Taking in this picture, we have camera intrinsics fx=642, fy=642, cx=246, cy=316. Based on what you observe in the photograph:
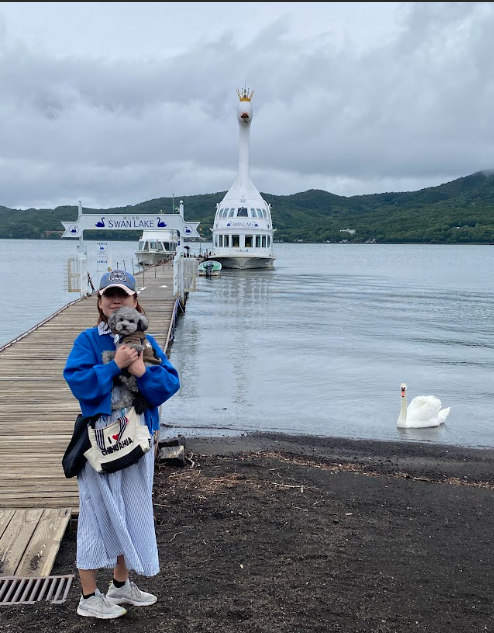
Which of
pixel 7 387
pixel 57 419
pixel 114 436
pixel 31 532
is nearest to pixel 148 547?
pixel 114 436

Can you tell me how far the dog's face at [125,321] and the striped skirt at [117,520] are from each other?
0.44 metres

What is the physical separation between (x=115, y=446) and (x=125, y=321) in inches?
26.2

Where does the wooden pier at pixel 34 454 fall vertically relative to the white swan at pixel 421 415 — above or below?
above

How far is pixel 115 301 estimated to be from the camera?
345 cm

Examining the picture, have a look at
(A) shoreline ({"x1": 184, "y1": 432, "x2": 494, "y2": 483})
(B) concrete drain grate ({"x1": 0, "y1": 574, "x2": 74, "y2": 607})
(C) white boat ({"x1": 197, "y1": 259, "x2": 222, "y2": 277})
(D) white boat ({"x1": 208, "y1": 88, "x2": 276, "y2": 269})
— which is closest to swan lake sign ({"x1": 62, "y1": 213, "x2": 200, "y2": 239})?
(A) shoreline ({"x1": 184, "y1": 432, "x2": 494, "y2": 483})

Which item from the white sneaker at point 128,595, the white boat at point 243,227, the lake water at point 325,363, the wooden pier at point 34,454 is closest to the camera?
the white sneaker at point 128,595

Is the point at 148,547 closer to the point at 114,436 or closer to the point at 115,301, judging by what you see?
the point at 114,436

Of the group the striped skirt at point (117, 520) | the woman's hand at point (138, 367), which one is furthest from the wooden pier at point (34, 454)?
the woman's hand at point (138, 367)

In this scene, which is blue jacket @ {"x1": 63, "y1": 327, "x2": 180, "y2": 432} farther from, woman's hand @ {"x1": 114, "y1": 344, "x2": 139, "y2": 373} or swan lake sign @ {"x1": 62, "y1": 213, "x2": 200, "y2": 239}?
swan lake sign @ {"x1": 62, "y1": 213, "x2": 200, "y2": 239}

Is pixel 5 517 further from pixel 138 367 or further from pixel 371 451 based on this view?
pixel 371 451

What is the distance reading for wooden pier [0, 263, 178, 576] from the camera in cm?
456

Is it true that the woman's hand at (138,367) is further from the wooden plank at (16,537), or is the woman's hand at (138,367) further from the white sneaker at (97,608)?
the wooden plank at (16,537)

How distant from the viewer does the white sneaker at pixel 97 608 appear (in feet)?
11.9

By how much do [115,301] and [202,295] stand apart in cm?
3676
